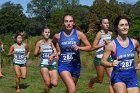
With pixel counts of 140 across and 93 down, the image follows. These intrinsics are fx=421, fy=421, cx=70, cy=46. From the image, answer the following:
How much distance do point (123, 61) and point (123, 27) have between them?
62cm

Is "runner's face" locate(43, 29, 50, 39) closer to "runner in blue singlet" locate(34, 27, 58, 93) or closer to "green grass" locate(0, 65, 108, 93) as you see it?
"runner in blue singlet" locate(34, 27, 58, 93)

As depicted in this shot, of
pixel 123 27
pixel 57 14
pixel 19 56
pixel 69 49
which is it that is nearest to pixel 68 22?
pixel 69 49

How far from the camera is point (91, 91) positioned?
1394 cm

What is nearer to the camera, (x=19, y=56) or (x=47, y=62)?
(x=47, y=62)

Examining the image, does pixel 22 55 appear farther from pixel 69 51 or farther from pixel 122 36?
pixel 122 36

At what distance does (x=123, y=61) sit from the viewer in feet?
24.2

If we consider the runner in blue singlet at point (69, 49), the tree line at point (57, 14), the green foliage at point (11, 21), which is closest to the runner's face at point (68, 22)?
the runner in blue singlet at point (69, 49)

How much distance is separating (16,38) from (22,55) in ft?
1.98

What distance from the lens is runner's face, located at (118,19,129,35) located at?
7496 millimetres

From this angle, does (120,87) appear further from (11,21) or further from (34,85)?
(11,21)

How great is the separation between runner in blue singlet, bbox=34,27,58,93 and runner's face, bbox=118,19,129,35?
423 cm

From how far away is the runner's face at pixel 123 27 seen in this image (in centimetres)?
750

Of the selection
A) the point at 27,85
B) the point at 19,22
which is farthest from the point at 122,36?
the point at 19,22

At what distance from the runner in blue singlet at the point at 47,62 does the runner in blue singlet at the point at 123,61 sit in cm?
420
